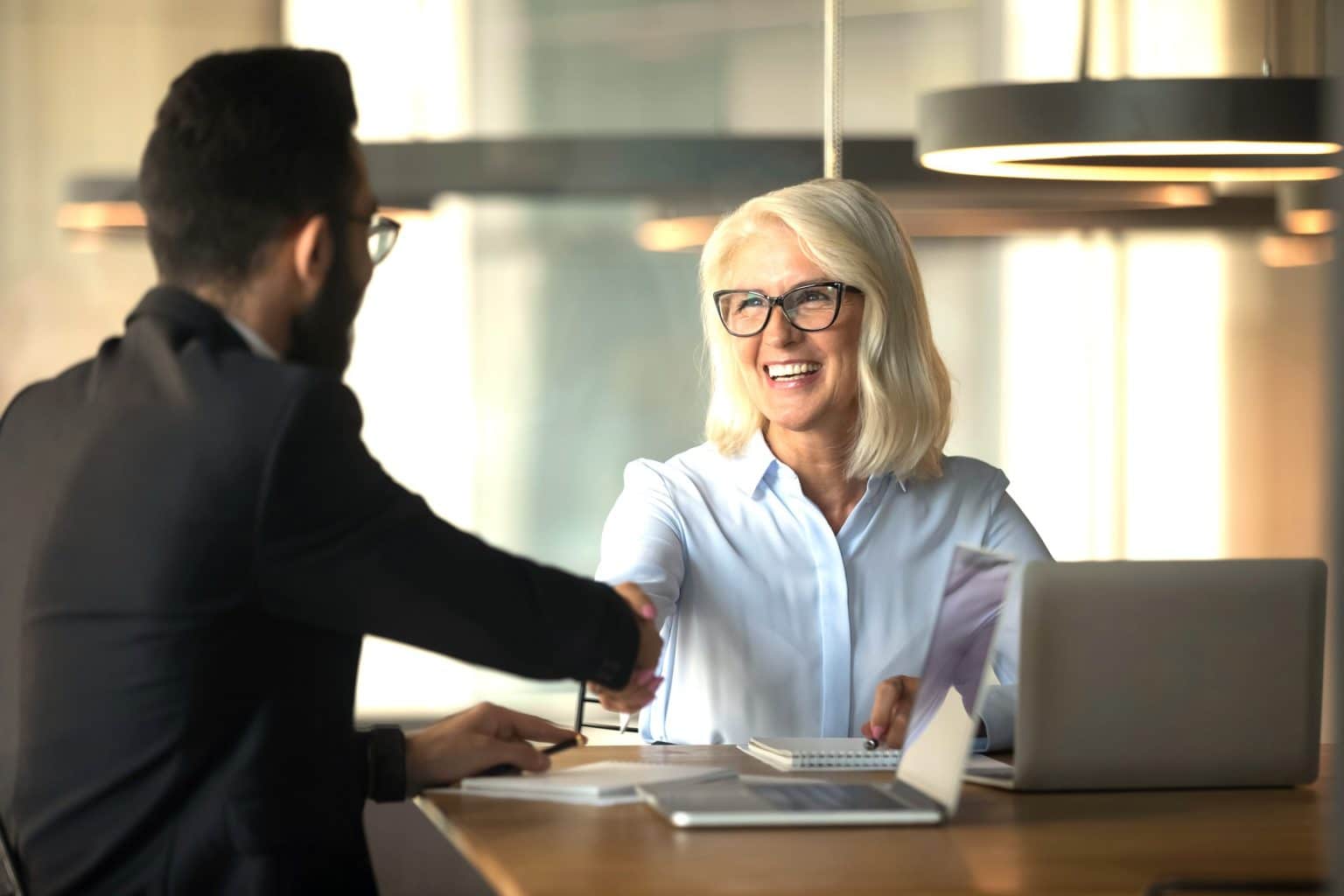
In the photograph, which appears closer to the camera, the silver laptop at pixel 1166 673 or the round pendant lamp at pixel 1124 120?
the silver laptop at pixel 1166 673

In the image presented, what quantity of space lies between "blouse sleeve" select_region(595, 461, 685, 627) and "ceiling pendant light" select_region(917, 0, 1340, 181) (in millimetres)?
783

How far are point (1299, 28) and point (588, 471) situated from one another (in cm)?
251

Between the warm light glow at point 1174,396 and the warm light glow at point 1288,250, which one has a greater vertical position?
the warm light glow at point 1288,250

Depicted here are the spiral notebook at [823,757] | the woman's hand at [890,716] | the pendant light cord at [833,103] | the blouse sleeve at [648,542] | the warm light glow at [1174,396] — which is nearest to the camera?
the spiral notebook at [823,757]

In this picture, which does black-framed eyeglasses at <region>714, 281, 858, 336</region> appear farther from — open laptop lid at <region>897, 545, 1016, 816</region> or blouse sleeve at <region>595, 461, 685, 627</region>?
open laptop lid at <region>897, 545, 1016, 816</region>

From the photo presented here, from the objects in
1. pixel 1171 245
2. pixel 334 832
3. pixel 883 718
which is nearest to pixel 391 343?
pixel 1171 245

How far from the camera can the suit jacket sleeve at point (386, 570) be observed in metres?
1.65

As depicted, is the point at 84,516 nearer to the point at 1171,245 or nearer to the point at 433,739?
the point at 433,739

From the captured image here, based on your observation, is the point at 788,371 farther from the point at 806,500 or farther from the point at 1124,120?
the point at 1124,120

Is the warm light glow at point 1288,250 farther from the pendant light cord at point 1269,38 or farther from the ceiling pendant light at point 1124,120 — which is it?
the ceiling pendant light at point 1124,120

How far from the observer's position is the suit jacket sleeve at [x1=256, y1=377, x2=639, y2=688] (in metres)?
1.65

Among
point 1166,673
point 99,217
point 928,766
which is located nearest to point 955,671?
point 928,766

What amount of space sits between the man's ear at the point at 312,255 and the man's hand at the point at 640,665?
46 centimetres

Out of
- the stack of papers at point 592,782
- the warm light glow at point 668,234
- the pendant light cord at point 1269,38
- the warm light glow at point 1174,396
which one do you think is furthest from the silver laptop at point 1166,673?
the pendant light cord at point 1269,38
